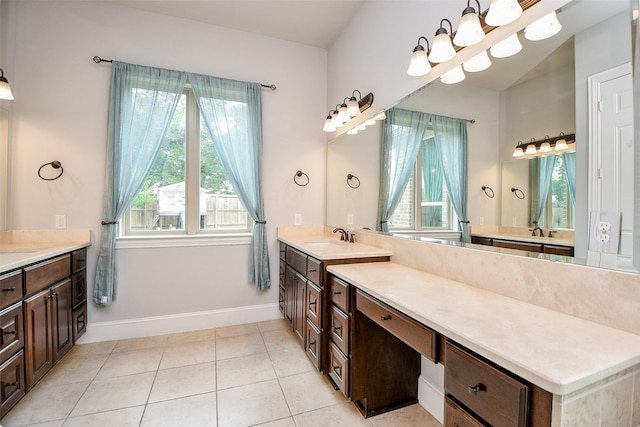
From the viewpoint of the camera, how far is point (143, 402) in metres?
1.77

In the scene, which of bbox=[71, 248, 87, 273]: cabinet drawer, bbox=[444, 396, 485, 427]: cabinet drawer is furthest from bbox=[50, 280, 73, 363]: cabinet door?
bbox=[444, 396, 485, 427]: cabinet drawer

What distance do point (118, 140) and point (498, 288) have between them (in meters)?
3.02

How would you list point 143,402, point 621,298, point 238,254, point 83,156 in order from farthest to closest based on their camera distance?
1. point 238,254
2. point 83,156
3. point 143,402
4. point 621,298

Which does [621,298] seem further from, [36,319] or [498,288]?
[36,319]

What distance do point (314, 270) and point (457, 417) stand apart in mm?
1219

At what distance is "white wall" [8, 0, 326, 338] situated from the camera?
2.40 meters

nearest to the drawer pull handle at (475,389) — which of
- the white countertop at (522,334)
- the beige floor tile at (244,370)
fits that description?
the white countertop at (522,334)

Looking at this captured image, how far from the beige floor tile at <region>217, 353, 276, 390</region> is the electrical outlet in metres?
1.78

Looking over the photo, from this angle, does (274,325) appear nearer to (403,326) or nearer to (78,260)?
(78,260)

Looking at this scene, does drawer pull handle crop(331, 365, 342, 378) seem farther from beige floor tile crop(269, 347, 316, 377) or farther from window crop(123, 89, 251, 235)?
window crop(123, 89, 251, 235)

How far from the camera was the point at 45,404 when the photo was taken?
1729 mm

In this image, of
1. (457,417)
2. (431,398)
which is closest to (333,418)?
(431,398)

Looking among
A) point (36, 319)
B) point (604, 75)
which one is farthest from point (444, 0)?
point (36, 319)

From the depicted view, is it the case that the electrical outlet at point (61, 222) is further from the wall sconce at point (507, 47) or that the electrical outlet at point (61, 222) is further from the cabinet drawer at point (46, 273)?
the wall sconce at point (507, 47)
